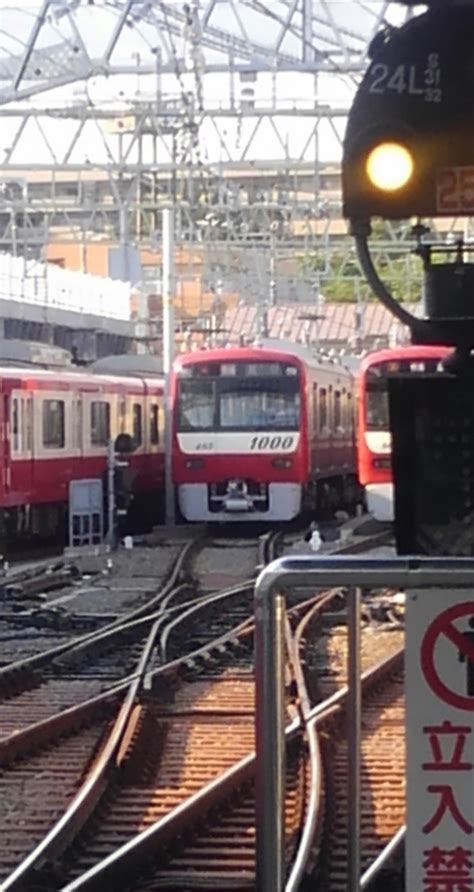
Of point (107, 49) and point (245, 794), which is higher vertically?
point (107, 49)

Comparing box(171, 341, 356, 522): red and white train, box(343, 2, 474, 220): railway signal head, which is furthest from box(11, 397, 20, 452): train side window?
box(343, 2, 474, 220): railway signal head

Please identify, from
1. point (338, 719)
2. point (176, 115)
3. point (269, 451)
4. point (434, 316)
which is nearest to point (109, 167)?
point (176, 115)

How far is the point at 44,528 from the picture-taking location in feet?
79.5

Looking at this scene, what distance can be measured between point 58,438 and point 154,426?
577 cm

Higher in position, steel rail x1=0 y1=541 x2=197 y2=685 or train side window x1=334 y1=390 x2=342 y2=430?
train side window x1=334 y1=390 x2=342 y2=430

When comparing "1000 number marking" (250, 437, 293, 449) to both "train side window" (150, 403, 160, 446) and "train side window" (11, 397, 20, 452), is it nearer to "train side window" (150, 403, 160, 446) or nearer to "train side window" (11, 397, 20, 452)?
"train side window" (11, 397, 20, 452)

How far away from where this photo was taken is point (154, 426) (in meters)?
30.0

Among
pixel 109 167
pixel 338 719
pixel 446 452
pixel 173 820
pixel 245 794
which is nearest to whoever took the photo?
pixel 446 452

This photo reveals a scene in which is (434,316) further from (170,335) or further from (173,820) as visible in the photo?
(170,335)

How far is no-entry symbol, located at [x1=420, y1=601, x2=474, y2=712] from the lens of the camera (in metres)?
3.45

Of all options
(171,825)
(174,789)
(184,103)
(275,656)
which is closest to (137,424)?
(184,103)

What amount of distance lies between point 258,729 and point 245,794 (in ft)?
13.5

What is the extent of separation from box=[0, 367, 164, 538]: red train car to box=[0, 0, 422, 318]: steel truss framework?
8.09ft

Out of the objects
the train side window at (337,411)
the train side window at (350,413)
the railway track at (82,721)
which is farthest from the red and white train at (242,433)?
the railway track at (82,721)
